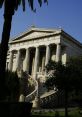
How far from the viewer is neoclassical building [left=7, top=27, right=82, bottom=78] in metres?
68.9

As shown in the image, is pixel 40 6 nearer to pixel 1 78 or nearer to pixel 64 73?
pixel 64 73

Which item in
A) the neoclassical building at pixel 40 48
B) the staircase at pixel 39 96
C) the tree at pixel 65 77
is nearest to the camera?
the tree at pixel 65 77

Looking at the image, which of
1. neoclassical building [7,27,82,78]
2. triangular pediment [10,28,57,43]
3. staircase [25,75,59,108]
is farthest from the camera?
triangular pediment [10,28,57,43]

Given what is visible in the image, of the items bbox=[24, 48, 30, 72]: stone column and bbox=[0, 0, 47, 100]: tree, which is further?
bbox=[24, 48, 30, 72]: stone column

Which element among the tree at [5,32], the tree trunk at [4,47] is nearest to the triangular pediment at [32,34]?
the tree at [5,32]

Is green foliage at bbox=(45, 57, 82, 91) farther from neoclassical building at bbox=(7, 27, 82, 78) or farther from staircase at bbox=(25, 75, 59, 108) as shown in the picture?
neoclassical building at bbox=(7, 27, 82, 78)

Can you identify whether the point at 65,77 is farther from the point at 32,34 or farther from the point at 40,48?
the point at 32,34

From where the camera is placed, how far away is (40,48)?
74500mm

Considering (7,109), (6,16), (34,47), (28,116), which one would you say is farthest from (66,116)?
(34,47)

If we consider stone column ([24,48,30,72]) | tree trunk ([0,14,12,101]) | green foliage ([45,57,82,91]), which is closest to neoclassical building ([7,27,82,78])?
stone column ([24,48,30,72])

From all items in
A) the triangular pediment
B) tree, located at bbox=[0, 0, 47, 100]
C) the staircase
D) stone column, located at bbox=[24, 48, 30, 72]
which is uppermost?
the triangular pediment

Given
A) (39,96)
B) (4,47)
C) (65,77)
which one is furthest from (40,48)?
(4,47)

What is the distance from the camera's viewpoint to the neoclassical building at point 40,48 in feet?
226

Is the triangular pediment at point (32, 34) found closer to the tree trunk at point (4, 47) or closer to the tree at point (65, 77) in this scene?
the tree at point (65, 77)
